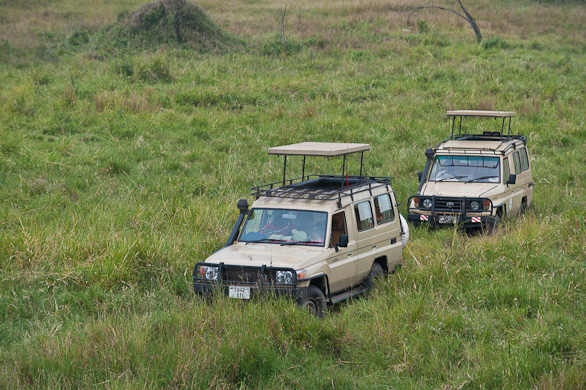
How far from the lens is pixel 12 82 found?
2181 cm

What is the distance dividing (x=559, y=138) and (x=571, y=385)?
1592 cm

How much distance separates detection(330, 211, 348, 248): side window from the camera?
871 centimetres

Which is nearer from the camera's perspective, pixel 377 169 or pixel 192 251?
pixel 192 251

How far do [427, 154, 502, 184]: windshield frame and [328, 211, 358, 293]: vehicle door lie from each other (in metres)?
5.45

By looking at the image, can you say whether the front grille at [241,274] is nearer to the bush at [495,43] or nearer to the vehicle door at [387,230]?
the vehicle door at [387,230]

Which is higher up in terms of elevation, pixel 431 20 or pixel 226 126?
pixel 431 20

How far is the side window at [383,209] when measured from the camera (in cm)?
952

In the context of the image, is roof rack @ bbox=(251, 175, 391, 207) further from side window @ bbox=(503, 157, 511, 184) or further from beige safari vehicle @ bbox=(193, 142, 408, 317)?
side window @ bbox=(503, 157, 511, 184)

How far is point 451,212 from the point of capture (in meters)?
12.4

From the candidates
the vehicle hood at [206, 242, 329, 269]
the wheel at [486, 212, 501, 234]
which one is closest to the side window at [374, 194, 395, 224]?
the vehicle hood at [206, 242, 329, 269]

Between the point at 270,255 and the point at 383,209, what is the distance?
2459 millimetres

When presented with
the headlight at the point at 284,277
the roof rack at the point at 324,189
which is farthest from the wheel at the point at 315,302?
the roof rack at the point at 324,189

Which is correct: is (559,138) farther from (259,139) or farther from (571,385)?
(571,385)

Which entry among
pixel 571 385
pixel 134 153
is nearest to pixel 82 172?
pixel 134 153
